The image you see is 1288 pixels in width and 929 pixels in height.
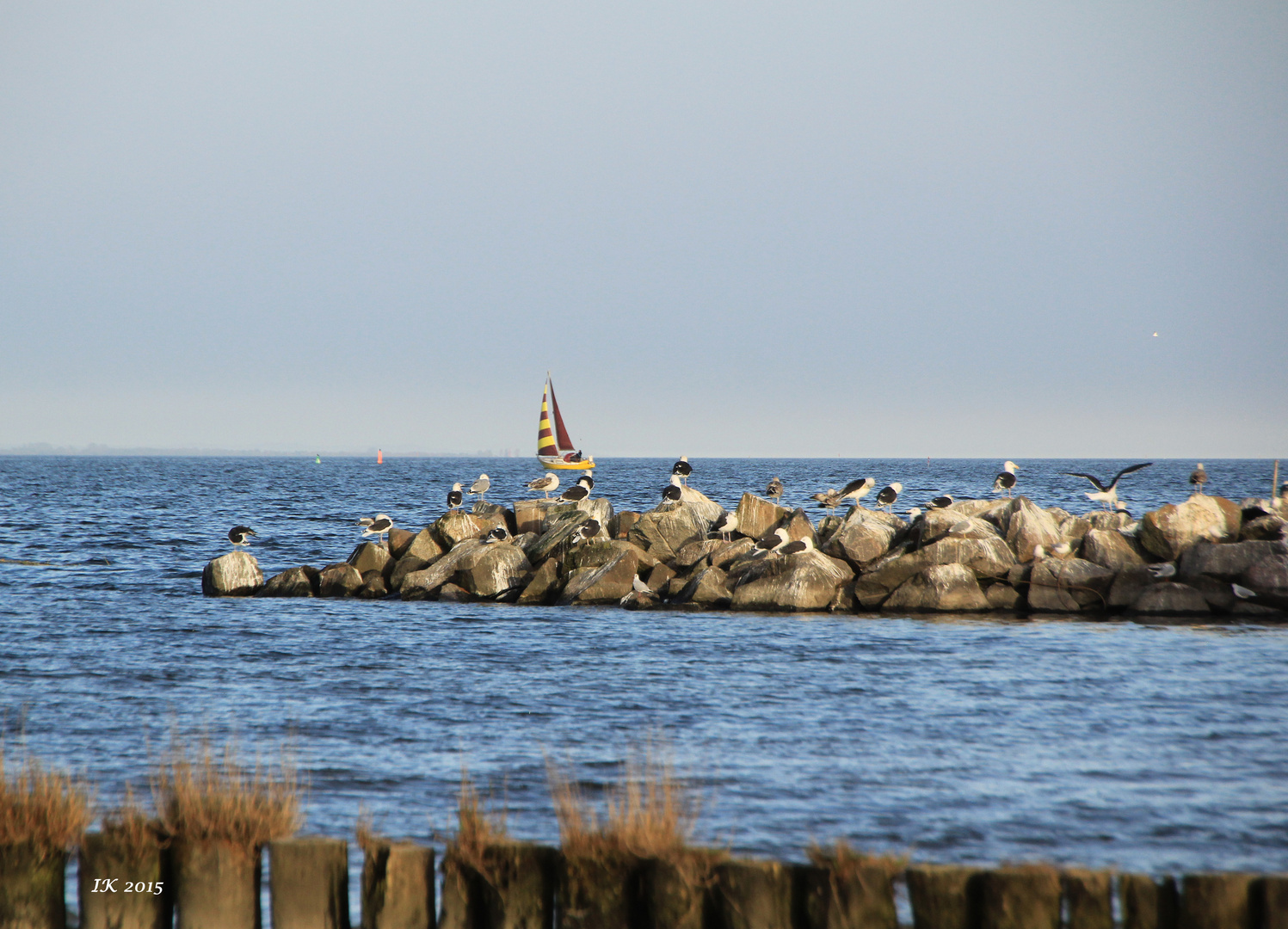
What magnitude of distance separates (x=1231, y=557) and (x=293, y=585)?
2043 cm

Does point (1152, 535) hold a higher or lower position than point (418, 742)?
higher

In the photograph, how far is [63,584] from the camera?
26344 millimetres

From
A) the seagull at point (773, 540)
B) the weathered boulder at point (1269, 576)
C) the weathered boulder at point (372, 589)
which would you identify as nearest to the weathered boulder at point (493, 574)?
the weathered boulder at point (372, 589)

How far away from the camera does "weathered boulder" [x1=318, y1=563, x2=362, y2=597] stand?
2431cm

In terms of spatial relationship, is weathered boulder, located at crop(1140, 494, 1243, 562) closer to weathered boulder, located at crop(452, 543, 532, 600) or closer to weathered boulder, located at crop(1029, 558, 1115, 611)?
weathered boulder, located at crop(1029, 558, 1115, 611)

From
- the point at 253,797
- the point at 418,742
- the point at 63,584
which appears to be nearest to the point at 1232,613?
the point at 418,742

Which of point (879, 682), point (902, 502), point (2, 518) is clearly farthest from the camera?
point (902, 502)

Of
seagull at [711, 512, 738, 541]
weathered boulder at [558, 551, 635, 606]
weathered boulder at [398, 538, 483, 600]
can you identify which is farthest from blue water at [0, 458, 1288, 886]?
seagull at [711, 512, 738, 541]

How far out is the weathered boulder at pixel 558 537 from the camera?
78.8 ft

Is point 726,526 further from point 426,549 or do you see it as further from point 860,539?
point 426,549

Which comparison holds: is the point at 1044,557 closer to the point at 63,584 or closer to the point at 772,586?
the point at 772,586

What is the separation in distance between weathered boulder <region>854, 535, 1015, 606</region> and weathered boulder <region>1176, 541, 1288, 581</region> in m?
3.53

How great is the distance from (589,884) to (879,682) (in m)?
9.38

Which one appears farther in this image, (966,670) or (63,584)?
(63,584)
